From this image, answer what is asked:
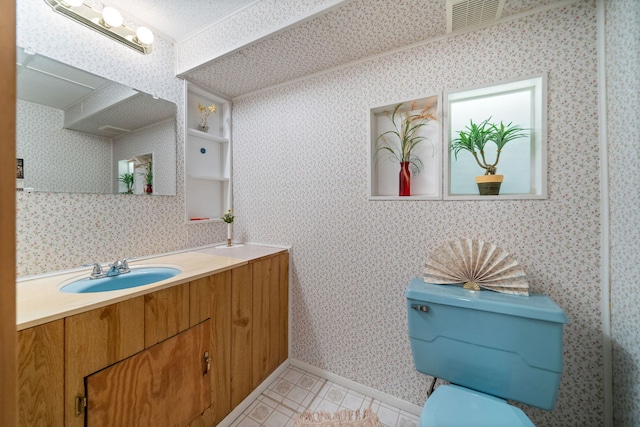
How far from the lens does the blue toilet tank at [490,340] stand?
0.94 m

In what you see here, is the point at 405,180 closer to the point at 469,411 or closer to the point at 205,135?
the point at 469,411

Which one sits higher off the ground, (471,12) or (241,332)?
(471,12)

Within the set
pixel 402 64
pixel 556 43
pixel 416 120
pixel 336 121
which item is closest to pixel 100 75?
pixel 336 121

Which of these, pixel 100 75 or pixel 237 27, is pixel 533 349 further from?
pixel 100 75

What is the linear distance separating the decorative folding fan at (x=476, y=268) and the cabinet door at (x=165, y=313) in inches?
47.3

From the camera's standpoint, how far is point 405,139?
4.84ft

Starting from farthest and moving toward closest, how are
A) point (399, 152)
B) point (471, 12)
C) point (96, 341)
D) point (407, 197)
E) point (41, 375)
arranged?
1. point (399, 152)
2. point (407, 197)
3. point (471, 12)
4. point (96, 341)
5. point (41, 375)

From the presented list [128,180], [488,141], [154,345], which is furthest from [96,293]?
[488,141]

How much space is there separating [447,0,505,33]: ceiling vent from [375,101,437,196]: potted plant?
40 cm

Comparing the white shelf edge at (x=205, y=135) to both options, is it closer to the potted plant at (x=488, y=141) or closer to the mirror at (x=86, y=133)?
the mirror at (x=86, y=133)

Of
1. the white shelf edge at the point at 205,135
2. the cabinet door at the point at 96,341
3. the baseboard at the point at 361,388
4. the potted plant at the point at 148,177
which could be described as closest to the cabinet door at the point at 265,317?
the baseboard at the point at 361,388

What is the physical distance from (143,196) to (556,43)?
2394 mm

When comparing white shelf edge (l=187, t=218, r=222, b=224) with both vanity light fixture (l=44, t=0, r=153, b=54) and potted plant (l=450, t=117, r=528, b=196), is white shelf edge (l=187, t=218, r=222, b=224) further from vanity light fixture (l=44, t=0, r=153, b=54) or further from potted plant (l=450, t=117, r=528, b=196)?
potted plant (l=450, t=117, r=528, b=196)

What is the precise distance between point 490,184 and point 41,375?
1.93 m
